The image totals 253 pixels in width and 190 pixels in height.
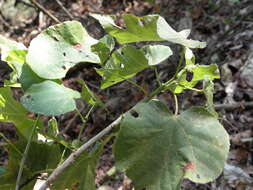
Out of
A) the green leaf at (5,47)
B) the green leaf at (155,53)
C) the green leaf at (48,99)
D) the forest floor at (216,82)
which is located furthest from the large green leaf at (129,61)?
the forest floor at (216,82)

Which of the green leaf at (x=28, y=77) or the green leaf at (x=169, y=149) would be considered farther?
the green leaf at (x=28, y=77)

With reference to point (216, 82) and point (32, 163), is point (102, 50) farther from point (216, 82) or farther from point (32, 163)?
point (216, 82)

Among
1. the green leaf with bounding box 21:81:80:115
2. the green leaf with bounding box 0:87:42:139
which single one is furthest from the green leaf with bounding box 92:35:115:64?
the green leaf with bounding box 0:87:42:139

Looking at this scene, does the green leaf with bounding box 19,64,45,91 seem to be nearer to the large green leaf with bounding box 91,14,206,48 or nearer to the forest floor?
the large green leaf with bounding box 91,14,206,48

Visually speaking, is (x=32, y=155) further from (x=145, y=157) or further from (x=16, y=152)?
(x=145, y=157)

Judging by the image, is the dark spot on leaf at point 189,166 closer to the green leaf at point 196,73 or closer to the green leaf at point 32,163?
the green leaf at point 196,73

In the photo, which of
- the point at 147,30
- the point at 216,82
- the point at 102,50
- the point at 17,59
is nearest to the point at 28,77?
the point at 17,59
